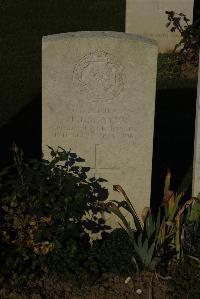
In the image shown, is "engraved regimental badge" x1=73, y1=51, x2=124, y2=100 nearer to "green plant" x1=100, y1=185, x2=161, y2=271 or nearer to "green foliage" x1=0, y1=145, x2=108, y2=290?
"green foliage" x1=0, y1=145, x2=108, y2=290

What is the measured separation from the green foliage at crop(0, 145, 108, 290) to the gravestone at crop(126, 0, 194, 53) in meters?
6.47

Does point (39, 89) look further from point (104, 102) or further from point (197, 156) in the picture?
point (197, 156)

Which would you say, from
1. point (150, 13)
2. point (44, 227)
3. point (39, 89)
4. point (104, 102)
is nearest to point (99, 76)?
point (104, 102)

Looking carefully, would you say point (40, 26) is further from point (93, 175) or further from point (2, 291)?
point (2, 291)

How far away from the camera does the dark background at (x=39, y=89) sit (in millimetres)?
8141

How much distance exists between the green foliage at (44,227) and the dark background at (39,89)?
161 cm

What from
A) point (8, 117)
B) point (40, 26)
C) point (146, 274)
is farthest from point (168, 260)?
point (40, 26)

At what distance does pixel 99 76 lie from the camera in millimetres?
5539

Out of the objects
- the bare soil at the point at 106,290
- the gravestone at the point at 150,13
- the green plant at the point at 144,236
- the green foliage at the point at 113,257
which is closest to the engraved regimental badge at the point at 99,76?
the green plant at the point at 144,236

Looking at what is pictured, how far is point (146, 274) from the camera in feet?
17.8

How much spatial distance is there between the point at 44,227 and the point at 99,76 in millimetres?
1320

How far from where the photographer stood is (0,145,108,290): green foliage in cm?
522

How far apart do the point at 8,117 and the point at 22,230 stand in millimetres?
4017

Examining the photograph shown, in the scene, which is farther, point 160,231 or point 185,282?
point 160,231
